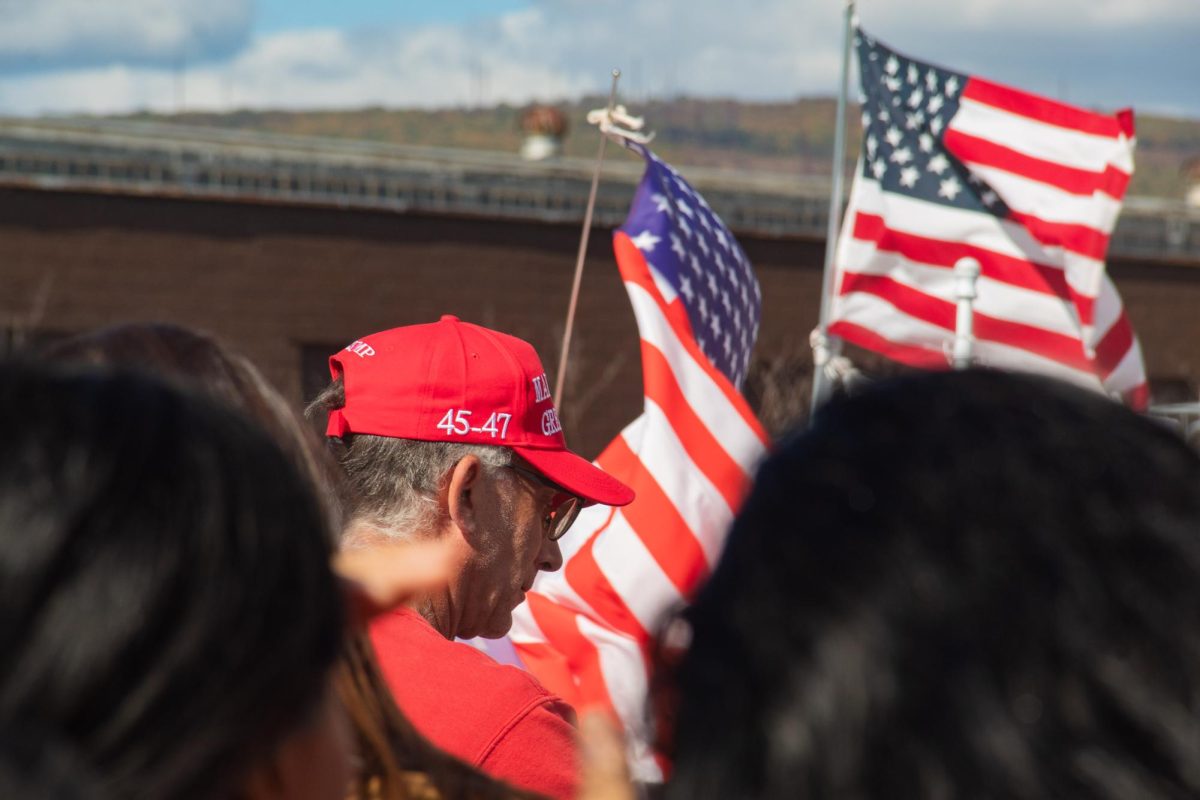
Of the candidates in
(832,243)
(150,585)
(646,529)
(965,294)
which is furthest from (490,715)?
(832,243)

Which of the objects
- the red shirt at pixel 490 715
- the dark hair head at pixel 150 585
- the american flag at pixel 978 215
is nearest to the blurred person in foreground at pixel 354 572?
the dark hair head at pixel 150 585

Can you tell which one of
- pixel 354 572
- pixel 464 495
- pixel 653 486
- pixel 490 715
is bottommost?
pixel 653 486

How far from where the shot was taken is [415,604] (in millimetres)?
2762

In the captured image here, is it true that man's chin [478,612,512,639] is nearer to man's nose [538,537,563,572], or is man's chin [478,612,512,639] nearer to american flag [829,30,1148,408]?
man's nose [538,537,563,572]

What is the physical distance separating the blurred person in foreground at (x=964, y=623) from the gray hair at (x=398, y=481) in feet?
5.88

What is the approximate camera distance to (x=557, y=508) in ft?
10.3

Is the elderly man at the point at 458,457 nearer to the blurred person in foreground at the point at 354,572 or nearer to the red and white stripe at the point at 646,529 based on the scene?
the blurred person in foreground at the point at 354,572

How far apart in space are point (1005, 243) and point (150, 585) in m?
6.92

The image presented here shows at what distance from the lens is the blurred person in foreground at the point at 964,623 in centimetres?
101

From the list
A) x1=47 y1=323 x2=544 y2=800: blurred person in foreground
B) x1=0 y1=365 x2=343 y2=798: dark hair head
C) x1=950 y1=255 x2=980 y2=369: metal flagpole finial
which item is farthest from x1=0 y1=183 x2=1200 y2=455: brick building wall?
x1=0 y1=365 x2=343 y2=798: dark hair head

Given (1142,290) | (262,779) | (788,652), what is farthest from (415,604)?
(1142,290)

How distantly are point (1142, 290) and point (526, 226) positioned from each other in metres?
7.92

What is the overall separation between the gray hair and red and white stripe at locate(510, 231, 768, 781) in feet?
6.88

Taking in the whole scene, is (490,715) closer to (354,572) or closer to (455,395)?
(455,395)
